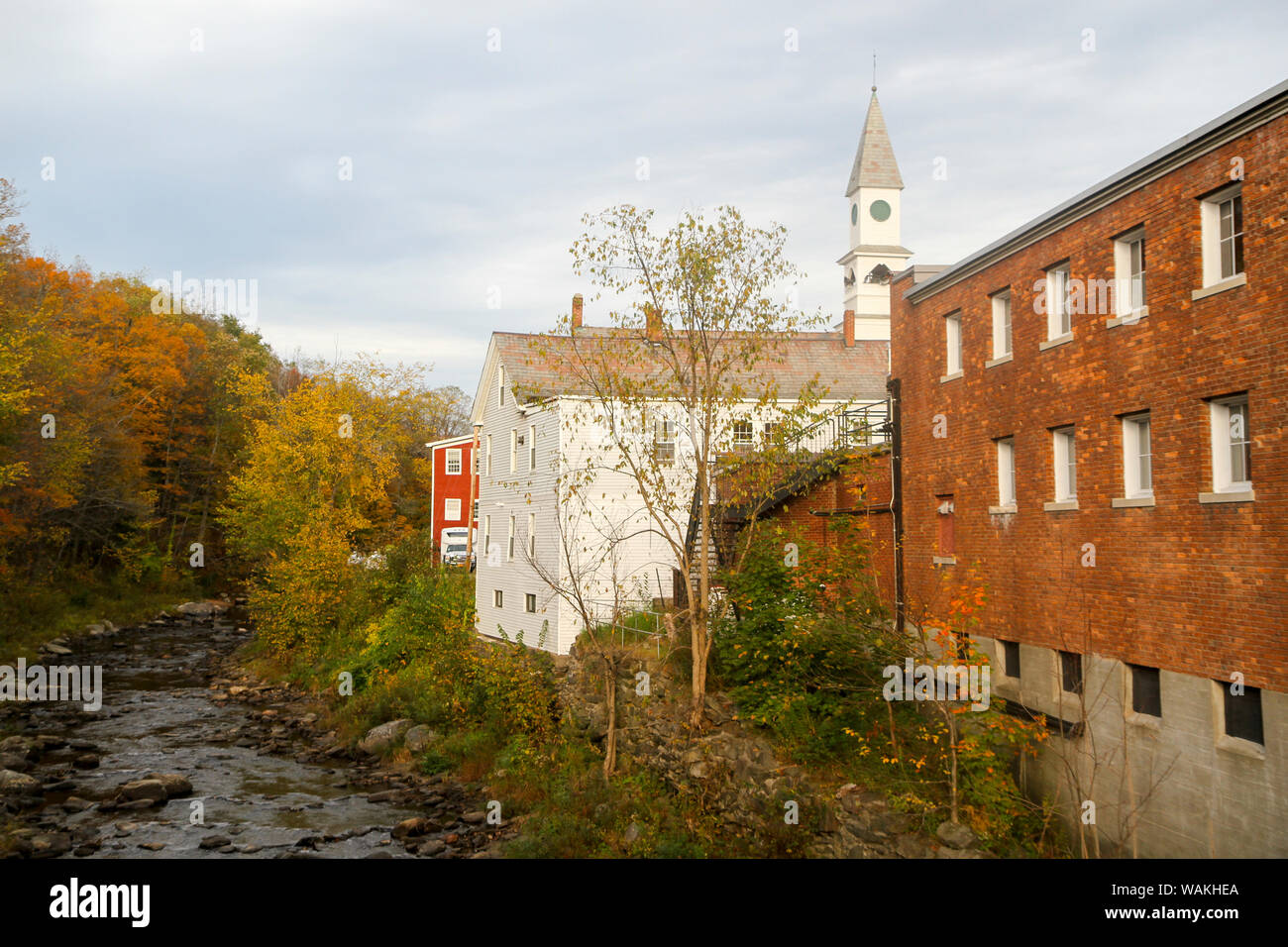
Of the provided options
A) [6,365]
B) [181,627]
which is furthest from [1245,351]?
[181,627]

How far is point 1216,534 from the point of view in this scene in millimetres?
12547

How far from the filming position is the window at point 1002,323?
1747 cm

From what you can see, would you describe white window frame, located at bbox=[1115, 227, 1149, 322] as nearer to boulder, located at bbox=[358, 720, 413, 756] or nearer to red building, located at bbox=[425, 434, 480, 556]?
boulder, located at bbox=[358, 720, 413, 756]

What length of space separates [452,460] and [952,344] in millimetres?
36497

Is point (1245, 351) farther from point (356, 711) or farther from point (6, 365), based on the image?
point (6, 365)

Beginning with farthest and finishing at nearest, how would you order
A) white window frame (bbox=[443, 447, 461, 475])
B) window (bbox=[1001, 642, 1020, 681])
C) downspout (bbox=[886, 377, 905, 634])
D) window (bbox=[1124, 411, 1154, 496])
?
white window frame (bbox=[443, 447, 461, 475]) < downspout (bbox=[886, 377, 905, 634]) < window (bbox=[1001, 642, 1020, 681]) < window (bbox=[1124, 411, 1154, 496])

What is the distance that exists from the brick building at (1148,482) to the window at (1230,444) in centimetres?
3

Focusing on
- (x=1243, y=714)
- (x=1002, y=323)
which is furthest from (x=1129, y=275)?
(x=1243, y=714)

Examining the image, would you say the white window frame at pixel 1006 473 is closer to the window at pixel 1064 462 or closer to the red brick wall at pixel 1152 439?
the red brick wall at pixel 1152 439

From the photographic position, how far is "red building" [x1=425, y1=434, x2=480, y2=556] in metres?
Answer: 50.8

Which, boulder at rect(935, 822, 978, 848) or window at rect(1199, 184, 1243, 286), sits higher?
window at rect(1199, 184, 1243, 286)

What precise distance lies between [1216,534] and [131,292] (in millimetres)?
61787

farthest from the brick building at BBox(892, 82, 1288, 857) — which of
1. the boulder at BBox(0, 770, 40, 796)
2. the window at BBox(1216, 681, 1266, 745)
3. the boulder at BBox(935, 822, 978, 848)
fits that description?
the boulder at BBox(0, 770, 40, 796)

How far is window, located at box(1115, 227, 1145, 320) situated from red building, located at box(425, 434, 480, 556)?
39820 millimetres
